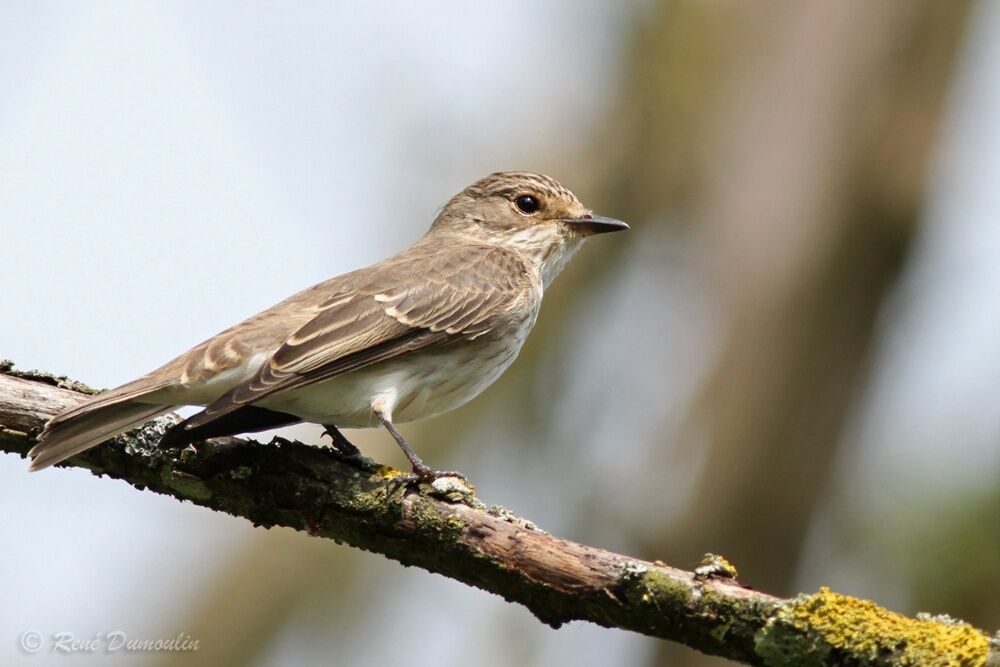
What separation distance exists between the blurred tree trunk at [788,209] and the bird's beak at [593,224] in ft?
5.16

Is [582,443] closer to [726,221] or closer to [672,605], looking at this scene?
[726,221]

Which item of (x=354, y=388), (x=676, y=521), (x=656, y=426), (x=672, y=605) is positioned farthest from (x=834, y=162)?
(x=672, y=605)

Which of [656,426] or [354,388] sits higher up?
[656,426]

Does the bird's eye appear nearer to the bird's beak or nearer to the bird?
the bird's beak

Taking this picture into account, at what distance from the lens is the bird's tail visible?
4.81 meters

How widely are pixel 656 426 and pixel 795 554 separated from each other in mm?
1300

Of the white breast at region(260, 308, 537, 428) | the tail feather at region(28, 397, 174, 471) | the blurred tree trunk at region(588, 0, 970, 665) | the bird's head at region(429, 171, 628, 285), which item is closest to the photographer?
the tail feather at region(28, 397, 174, 471)

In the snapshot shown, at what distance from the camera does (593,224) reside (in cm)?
732

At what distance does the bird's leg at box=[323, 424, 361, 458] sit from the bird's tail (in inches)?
30.8

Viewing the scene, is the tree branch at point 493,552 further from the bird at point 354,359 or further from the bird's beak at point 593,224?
the bird's beak at point 593,224

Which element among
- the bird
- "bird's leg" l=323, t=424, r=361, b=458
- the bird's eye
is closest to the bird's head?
the bird's eye

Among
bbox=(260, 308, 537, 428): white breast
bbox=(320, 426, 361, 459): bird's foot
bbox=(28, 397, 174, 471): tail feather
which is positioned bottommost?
bbox=(28, 397, 174, 471): tail feather

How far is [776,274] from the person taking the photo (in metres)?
8.52

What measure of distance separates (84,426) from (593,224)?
3354mm
